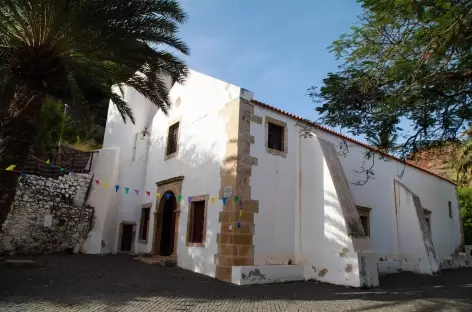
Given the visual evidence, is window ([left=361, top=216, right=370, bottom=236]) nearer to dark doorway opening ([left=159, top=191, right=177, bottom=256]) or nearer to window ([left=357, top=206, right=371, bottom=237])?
window ([left=357, top=206, right=371, bottom=237])

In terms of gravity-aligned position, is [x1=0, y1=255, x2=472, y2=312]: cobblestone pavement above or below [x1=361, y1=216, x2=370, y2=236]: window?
below

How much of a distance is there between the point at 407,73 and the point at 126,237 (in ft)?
40.3

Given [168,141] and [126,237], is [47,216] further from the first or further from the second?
[168,141]

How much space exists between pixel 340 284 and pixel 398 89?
209 inches

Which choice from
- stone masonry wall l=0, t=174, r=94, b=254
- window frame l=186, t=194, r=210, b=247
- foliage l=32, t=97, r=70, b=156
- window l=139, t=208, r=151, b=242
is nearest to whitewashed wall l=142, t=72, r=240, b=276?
window frame l=186, t=194, r=210, b=247

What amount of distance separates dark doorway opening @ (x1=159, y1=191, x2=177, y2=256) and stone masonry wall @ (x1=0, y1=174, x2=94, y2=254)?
9.97 ft

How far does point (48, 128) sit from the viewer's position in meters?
15.6

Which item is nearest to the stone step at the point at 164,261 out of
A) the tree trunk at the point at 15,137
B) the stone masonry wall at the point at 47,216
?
the stone masonry wall at the point at 47,216

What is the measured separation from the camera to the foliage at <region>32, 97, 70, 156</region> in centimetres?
1502

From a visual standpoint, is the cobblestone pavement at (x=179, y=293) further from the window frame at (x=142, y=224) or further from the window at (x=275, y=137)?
the window at (x=275, y=137)

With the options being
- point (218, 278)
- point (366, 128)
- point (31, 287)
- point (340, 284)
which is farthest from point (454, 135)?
point (31, 287)

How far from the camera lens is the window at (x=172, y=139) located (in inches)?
501

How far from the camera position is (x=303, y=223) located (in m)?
10.1

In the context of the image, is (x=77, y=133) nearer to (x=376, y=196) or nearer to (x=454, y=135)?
(x=376, y=196)
